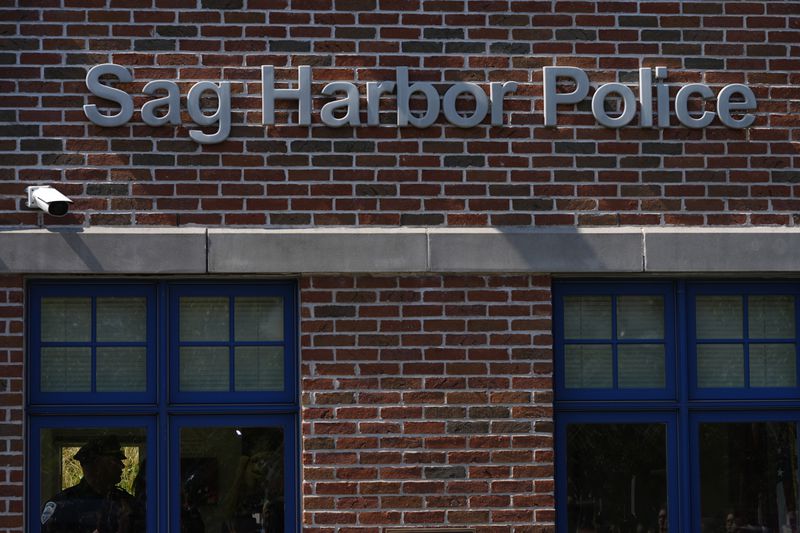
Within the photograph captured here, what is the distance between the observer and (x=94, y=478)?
22.5 feet

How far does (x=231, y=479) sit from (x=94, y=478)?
2.76 ft

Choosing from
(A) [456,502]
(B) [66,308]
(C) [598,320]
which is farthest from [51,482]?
(C) [598,320]

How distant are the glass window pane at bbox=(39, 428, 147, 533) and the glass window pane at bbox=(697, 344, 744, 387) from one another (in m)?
3.54

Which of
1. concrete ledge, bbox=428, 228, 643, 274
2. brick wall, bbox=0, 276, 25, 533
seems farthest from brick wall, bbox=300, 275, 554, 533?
brick wall, bbox=0, 276, 25, 533

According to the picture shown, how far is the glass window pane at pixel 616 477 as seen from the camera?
22.9 feet

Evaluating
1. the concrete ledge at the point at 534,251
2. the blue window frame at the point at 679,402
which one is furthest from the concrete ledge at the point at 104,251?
the blue window frame at the point at 679,402

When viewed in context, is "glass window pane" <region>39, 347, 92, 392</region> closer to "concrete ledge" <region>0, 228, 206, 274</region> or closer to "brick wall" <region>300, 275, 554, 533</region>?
"concrete ledge" <region>0, 228, 206, 274</region>

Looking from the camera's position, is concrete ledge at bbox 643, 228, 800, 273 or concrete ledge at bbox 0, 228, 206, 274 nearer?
concrete ledge at bbox 0, 228, 206, 274

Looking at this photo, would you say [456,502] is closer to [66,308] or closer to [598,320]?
[598,320]

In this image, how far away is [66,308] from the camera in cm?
689

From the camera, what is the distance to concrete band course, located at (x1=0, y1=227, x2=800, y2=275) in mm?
6672

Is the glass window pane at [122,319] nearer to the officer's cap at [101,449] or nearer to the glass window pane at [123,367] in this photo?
the glass window pane at [123,367]

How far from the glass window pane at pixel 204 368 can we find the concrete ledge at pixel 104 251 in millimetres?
545

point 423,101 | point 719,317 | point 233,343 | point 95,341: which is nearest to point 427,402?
point 233,343
